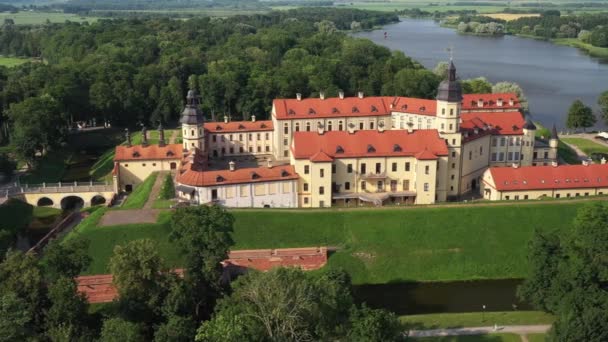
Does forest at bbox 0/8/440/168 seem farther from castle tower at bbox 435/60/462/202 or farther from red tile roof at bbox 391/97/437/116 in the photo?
castle tower at bbox 435/60/462/202

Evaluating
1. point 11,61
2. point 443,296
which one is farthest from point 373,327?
point 11,61

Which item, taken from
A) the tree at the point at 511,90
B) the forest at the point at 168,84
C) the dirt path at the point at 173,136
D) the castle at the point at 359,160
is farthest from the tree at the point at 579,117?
the dirt path at the point at 173,136

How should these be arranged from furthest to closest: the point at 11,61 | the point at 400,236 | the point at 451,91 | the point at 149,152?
the point at 11,61
the point at 149,152
the point at 451,91
the point at 400,236

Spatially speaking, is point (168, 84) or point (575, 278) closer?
point (575, 278)

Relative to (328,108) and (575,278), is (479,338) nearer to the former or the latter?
(575,278)

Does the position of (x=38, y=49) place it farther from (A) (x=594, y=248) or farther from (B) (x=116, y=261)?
(A) (x=594, y=248)

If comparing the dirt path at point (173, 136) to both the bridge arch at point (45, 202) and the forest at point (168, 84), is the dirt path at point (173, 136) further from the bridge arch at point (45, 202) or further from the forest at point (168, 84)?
the bridge arch at point (45, 202)
